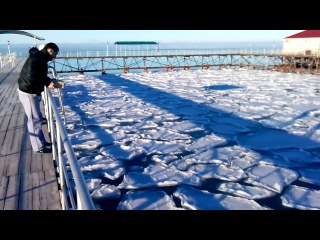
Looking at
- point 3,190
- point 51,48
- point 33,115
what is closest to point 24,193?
point 3,190

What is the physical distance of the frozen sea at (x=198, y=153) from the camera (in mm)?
3715

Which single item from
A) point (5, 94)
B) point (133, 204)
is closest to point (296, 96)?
point (133, 204)

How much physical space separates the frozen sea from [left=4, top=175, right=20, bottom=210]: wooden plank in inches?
39.3

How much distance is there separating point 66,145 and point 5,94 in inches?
303

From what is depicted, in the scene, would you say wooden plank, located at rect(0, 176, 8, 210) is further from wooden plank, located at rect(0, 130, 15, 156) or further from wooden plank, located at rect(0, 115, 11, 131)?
wooden plank, located at rect(0, 115, 11, 131)

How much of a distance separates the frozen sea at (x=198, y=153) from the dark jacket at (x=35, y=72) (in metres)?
1.55

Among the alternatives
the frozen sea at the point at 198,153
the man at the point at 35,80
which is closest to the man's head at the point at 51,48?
the man at the point at 35,80

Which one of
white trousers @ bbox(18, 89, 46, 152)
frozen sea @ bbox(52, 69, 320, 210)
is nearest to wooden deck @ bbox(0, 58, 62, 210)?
white trousers @ bbox(18, 89, 46, 152)

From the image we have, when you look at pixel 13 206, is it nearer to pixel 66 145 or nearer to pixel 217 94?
pixel 66 145

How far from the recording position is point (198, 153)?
5172 millimetres

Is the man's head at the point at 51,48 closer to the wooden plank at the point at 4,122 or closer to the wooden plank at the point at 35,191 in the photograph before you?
the wooden plank at the point at 35,191

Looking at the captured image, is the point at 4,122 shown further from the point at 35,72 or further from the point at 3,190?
the point at 3,190
